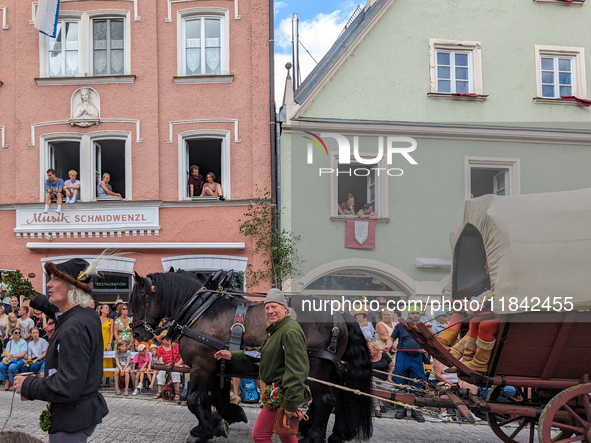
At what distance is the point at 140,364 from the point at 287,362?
6565mm

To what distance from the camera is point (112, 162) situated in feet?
45.9

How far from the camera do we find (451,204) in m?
13.2

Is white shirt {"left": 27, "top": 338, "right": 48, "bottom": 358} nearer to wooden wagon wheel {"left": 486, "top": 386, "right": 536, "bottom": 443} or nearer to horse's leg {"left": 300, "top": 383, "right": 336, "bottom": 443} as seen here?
horse's leg {"left": 300, "top": 383, "right": 336, "bottom": 443}

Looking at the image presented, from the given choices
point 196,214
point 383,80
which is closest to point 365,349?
point 196,214

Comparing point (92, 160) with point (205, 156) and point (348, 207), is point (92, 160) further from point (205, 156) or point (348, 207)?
point (348, 207)

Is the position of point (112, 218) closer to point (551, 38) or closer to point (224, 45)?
point (224, 45)

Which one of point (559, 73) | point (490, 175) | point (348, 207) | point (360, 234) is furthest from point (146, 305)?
point (559, 73)

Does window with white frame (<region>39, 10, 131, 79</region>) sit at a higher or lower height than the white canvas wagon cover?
higher

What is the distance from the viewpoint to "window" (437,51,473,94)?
14133mm

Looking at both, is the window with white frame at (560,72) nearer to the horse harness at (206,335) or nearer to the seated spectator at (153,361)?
the seated spectator at (153,361)

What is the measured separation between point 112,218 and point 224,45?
4.53 meters

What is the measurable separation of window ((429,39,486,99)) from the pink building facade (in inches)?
152

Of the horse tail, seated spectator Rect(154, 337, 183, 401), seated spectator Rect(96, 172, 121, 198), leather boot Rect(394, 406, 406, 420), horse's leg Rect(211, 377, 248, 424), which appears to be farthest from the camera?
seated spectator Rect(96, 172, 121, 198)

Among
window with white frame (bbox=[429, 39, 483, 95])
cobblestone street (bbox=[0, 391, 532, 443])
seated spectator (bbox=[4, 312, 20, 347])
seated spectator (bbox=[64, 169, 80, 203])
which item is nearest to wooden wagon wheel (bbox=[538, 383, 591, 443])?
cobblestone street (bbox=[0, 391, 532, 443])
